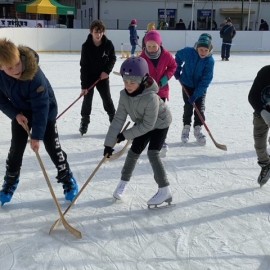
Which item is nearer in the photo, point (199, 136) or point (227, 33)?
point (199, 136)

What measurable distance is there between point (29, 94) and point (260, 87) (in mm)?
1496

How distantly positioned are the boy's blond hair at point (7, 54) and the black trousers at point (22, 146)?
19.2 inches

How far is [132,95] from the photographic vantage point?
2.54 m

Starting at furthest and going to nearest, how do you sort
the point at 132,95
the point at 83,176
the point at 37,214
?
the point at 83,176 < the point at 37,214 < the point at 132,95

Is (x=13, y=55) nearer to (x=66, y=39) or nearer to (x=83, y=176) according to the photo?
(x=83, y=176)

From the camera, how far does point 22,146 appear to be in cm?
A: 270

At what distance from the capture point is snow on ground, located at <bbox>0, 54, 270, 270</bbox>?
2260 mm

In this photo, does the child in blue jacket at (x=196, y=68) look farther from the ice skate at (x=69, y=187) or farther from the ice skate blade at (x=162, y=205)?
the ice skate at (x=69, y=187)

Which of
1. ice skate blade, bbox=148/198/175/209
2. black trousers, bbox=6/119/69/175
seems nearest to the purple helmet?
black trousers, bbox=6/119/69/175

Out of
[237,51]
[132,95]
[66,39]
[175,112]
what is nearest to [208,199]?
[132,95]

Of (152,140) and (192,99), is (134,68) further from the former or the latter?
(192,99)

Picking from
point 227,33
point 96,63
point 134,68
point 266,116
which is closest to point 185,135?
point 96,63

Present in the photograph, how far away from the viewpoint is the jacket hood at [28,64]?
2.34 metres

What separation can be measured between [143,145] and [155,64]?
112 cm
